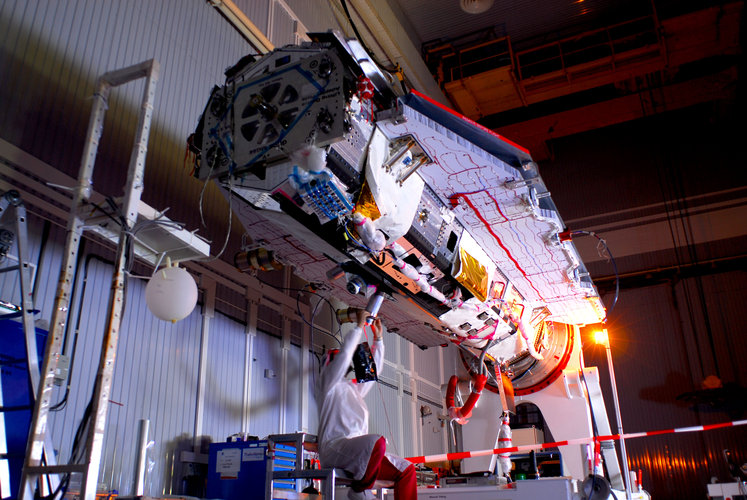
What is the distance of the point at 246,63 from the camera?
448 cm

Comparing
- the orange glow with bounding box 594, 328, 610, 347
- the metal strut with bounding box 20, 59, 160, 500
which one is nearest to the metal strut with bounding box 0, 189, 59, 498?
the metal strut with bounding box 20, 59, 160, 500

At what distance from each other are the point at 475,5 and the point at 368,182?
6.95m

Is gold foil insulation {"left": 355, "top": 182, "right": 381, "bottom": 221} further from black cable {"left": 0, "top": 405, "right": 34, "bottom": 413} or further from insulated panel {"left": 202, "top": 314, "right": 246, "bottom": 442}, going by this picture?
black cable {"left": 0, "top": 405, "right": 34, "bottom": 413}

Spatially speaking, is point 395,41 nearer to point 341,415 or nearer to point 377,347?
point 377,347

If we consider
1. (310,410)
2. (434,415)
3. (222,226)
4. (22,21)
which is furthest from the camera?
(434,415)

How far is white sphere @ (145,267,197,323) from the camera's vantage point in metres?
2.92

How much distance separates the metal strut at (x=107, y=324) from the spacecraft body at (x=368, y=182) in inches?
35.7

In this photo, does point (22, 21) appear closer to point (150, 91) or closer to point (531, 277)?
point (150, 91)

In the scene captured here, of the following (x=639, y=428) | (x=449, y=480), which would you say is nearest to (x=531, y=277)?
(x=449, y=480)

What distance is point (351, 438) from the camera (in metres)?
4.65

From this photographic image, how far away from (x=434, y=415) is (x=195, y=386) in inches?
210

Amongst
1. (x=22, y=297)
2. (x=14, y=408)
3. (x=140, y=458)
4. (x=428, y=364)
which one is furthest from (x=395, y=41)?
(x=140, y=458)

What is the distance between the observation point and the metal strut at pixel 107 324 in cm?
262

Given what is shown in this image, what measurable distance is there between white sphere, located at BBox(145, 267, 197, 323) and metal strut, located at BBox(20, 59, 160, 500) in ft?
0.48
